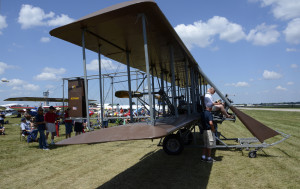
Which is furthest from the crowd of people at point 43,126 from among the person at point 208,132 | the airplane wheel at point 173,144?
the person at point 208,132

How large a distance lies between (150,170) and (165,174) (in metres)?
0.48

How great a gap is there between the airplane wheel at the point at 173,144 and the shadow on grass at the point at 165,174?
0.16m

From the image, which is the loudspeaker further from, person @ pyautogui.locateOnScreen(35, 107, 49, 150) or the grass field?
the grass field

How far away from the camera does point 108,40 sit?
4.97 metres

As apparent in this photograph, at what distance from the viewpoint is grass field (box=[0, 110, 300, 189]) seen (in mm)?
4348

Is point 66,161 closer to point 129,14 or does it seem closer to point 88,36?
point 88,36

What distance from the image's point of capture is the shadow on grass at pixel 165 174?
4.29 metres

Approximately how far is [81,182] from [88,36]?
3.15 metres

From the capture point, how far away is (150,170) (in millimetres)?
5285

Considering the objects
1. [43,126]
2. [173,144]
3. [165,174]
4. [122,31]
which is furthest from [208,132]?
[43,126]

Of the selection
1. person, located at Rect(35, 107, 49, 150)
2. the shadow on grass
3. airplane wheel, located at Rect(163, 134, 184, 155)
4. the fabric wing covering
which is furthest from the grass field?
person, located at Rect(35, 107, 49, 150)

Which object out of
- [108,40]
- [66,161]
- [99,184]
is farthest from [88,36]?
[66,161]

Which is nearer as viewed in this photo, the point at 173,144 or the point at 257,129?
the point at 257,129

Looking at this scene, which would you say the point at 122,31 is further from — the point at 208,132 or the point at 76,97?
the point at 76,97
